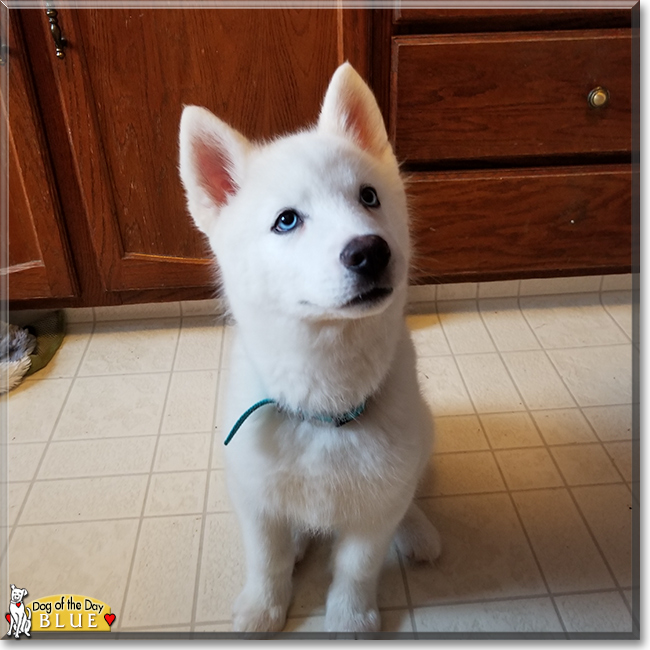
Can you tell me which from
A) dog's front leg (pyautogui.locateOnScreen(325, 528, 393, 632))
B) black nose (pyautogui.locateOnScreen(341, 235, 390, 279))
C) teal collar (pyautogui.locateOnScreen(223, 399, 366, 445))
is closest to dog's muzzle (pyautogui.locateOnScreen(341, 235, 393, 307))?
black nose (pyautogui.locateOnScreen(341, 235, 390, 279))

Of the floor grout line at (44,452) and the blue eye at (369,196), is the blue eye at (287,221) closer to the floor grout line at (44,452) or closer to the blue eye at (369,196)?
the blue eye at (369,196)

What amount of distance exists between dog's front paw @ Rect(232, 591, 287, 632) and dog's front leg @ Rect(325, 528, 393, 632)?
11cm

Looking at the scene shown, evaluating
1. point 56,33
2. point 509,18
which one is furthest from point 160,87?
point 509,18

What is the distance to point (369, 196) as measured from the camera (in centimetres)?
100

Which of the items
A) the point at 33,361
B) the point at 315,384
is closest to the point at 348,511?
the point at 315,384

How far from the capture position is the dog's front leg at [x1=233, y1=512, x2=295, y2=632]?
1229 millimetres

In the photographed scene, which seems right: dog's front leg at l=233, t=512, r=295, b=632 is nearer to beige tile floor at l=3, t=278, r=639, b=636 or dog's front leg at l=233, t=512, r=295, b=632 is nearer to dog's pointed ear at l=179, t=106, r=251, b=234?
beige tile floor at l=3, t=278, r=639, b=636

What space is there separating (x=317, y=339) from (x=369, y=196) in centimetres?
26

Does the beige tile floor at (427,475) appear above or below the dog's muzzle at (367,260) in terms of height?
below

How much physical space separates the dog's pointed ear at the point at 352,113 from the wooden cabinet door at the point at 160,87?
30.9 inches

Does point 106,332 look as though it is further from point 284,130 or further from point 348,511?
point 348,511

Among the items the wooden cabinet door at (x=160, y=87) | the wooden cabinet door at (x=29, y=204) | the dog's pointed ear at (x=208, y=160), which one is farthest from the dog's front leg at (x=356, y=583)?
the wooden cabinet door at (x=29, y=204)

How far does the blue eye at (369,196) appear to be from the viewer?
3.26 feet

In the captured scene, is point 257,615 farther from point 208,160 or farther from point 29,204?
point 29,204
